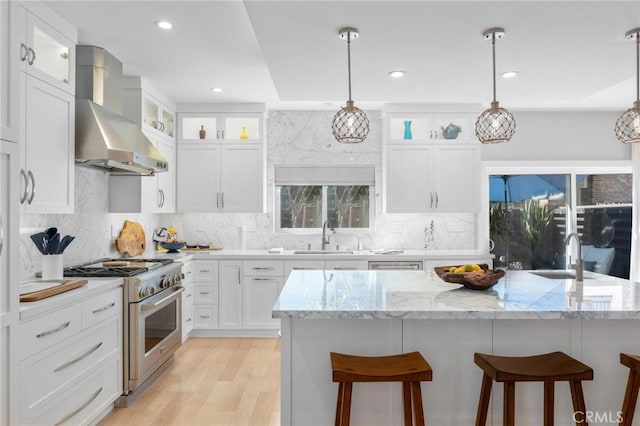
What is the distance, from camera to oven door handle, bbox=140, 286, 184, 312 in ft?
11.0

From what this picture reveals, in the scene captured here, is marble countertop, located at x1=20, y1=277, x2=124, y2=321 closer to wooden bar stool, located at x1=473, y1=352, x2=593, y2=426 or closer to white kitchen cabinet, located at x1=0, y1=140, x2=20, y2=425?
white kitchen cabinet, located at x1=0, y1=140, x2=20, y2=425

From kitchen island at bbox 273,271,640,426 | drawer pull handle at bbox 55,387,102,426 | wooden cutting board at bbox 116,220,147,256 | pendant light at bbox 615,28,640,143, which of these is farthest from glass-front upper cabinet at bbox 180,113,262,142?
pendant light at bbox 615,28,640,143

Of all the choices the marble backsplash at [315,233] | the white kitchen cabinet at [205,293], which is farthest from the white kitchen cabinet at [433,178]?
the white kitchen cabinet at [205,293]

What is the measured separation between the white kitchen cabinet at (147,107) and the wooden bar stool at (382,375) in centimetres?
313

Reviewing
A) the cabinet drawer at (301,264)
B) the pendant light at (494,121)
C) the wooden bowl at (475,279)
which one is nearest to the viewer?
the wooden bowl at (475,279)

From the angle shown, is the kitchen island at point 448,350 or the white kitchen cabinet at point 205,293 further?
the white kitchen cabinet at point 205,293

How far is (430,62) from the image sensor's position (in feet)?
10.9

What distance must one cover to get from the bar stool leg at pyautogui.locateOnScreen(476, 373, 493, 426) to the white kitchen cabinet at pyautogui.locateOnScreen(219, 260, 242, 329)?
10.6 ft

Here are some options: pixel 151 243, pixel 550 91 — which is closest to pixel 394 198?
pixel 550 91

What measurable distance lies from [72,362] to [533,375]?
2414 millimetres

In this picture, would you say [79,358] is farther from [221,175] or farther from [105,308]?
[221,175]

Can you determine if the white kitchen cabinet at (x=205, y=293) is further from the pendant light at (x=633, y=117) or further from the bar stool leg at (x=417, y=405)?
the pendant light at (x=633, y=117)

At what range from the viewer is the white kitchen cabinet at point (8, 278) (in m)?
2.02

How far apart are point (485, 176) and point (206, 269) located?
3.35 m
